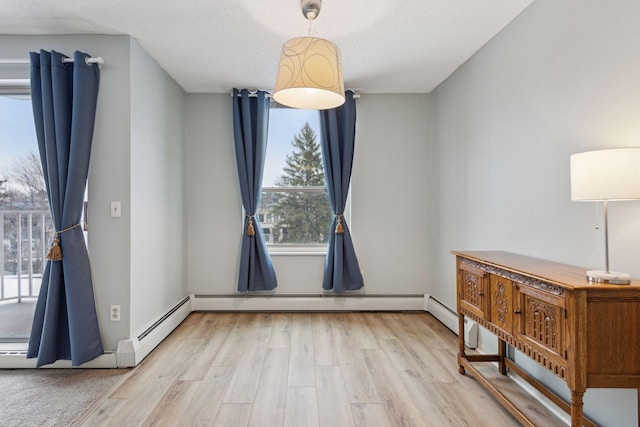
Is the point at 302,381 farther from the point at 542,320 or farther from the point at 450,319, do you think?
the point at 450,319

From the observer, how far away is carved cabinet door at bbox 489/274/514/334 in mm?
1942

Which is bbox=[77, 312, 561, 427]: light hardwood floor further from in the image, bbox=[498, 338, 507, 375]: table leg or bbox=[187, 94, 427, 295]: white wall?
bbox=[187, 94, 427, 295]: white wall

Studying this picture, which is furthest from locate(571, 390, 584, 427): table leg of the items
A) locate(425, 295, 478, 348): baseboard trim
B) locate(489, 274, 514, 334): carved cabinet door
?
locate(425, 295, 478, 348): baseboard trim

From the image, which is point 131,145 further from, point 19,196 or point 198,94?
point 198,94

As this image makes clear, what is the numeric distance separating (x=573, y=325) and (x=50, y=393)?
9.71 ft

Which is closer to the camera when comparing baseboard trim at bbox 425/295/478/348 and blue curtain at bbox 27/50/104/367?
blue curtain at bbox 27/50/104/367

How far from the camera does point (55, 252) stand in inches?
101

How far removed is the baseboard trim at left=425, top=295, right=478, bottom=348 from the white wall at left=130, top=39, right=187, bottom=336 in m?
2.72

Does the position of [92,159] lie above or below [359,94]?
below

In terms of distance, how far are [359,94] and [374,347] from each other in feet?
8.79

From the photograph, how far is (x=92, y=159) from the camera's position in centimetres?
275

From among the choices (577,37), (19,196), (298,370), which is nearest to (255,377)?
(298,370)

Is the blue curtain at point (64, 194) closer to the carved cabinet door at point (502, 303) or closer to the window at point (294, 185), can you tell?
the window at point (294, 185)

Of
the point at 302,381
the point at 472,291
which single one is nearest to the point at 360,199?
the point at 472,291
